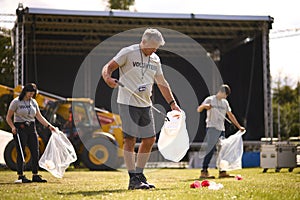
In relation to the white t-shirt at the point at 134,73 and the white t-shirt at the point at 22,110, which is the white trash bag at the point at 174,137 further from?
the white t-shirt at the point at 22,110

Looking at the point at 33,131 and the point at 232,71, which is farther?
the point at 232,71

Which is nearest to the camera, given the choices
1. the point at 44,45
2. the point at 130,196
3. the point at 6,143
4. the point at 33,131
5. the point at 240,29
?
the point at 130,196

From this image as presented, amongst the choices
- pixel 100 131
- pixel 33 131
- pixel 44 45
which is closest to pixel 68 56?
pixel 44 45

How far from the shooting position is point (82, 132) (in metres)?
16.1

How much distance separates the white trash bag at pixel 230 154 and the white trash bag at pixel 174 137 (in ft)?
11.2

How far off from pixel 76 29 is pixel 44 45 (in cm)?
240

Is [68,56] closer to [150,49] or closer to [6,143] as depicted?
[6,143]

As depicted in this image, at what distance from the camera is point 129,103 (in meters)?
6.98

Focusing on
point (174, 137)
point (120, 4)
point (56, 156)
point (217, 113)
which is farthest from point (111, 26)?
point (120, 4)

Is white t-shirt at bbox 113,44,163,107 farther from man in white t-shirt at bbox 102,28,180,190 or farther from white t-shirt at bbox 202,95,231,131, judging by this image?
white t-shirt at bbox 202,95,231,131

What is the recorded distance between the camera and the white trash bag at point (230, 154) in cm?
1076

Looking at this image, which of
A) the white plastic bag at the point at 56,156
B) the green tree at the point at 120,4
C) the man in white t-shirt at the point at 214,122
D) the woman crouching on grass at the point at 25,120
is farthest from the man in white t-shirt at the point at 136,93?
the green tree at the point at 120,4

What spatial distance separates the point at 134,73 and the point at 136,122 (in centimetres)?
52

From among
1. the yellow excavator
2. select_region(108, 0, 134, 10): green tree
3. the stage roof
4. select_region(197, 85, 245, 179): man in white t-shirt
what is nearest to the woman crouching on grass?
select_region(197, 85, 245, 179): man in white t-shirt
